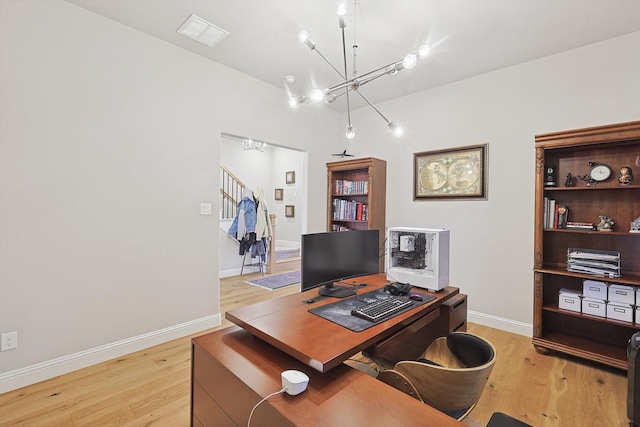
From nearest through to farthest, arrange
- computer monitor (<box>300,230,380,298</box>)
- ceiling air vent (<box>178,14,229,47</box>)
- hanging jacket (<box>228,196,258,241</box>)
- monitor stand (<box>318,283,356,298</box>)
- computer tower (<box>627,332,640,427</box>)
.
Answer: computer tower (<box>627,332,640,427</box>) → computer monitor (<box>300,230,380,298</box>) → monitor stand (<box>318,283,356,298</box>) → ceiling air vent (<box>178,14,229,47</box>) → hanging jacket (<box>228,196,258,241</box>)

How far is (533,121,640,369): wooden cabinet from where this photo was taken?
235 centimetres

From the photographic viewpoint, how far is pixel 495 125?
3117mm

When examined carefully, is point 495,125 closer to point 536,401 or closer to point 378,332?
point 536,401

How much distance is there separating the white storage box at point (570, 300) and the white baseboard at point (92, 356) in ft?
11.0

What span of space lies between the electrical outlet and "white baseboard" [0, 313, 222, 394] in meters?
0.17

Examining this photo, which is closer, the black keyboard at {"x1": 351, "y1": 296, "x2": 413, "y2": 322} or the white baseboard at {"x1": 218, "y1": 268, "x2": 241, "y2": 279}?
the black keyboard at {"x1": 351, "y1": 296, "x2": 413, "y2": 322}

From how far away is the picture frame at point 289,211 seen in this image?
23.5 ft

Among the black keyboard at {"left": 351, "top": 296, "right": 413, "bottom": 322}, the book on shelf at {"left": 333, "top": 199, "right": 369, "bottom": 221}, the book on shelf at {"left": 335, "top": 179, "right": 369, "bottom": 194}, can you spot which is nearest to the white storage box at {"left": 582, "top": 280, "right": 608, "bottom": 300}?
the black keyboard at {"left": 351, "top": 296, "right": 413, "bottom": 322}

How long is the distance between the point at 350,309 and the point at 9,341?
7.68 feet

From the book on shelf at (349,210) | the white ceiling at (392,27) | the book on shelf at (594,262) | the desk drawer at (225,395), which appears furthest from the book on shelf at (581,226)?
the desk drawer at (225,395)

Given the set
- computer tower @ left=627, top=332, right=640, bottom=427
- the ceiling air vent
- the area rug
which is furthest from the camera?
the area rug

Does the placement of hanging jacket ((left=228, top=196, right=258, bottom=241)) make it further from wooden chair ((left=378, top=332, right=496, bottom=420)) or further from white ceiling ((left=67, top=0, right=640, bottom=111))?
wooden chair ((left=378, top=332, right=496, bottom=420))

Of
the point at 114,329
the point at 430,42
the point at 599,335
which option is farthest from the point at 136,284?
the point at 599,335

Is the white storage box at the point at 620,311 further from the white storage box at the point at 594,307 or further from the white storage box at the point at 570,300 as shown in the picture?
the white storage box at the point at 570,300
